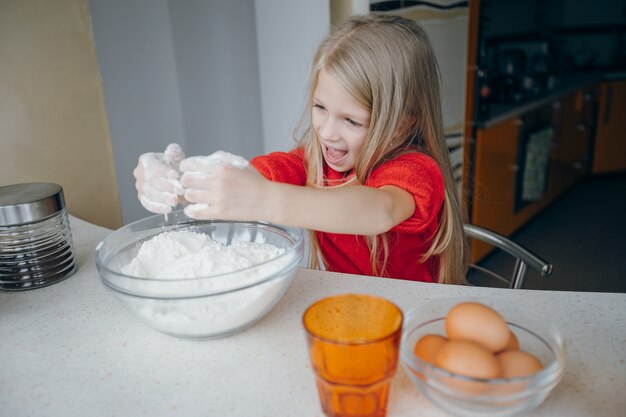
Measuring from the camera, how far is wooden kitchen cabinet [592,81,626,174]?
4223mm

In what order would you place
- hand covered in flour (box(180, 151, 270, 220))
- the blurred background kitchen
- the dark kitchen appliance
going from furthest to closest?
the dark kitchen appliance → the blurred background kitchen → hand covered in flour (box(180, 151, 270, 220))

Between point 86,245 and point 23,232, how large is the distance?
0.23 m

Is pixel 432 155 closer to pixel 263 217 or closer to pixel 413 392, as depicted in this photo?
pixel 263 217

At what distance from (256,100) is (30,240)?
1544mm

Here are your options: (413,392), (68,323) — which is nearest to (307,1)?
(68,323)

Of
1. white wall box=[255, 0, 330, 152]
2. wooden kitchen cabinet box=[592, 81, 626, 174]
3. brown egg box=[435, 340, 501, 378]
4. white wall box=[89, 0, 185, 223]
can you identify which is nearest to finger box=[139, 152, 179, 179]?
brown egg box=[435, 340, 501, 378]

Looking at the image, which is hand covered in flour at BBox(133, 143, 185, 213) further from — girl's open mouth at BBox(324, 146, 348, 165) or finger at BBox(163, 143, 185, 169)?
girl's open mouth at BBox(324, 146, 348, 165)

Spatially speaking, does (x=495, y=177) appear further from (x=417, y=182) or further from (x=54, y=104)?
(x=54, y=104)

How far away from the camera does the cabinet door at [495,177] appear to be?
279cm

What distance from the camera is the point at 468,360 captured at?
0.58 meters

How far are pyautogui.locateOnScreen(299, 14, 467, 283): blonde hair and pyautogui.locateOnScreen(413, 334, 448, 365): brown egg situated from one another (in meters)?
0.57

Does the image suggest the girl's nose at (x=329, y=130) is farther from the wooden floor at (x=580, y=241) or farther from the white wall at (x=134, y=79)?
the wooden floor at (x=580, y=241)

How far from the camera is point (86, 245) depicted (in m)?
1.24

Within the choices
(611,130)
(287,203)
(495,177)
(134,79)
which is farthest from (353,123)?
(611,130)
